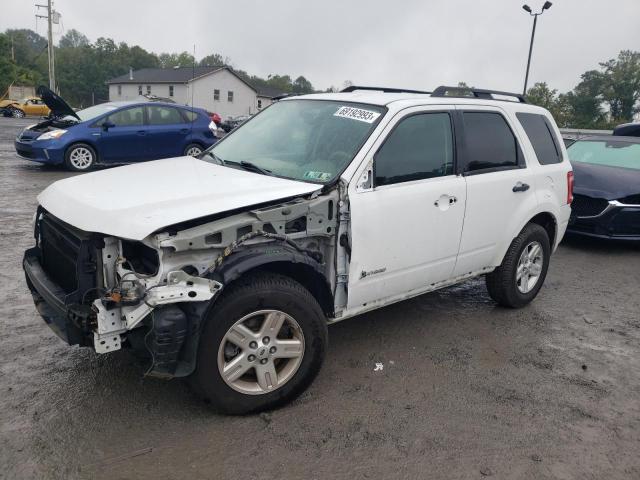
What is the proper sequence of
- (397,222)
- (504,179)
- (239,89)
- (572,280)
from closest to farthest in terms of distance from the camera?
(397,222) < (504,179) < (572,280) < (239,89)

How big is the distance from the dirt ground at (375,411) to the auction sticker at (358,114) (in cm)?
174

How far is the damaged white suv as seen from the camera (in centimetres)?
288

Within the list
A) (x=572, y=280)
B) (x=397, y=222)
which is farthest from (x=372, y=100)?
(x=572, y=280)

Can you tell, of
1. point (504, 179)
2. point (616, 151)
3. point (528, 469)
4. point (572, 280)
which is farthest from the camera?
point (616, 151)

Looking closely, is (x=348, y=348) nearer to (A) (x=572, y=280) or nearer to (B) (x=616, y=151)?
(A) (x=572, y=280)

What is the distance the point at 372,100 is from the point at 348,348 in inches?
74.6

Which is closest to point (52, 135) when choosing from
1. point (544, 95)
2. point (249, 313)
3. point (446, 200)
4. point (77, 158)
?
point (77, 158)

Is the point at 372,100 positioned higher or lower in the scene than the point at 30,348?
higher

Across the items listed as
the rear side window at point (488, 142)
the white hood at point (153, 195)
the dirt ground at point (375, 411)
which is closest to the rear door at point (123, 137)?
the dirt ground at point (375, 411)

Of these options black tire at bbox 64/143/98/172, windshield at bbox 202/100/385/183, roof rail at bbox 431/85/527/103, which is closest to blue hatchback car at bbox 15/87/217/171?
black tire at bbox 64/143/98/172

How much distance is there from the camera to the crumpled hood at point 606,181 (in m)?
7.72

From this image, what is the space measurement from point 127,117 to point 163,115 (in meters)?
0.81

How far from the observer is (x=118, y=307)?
2828mm

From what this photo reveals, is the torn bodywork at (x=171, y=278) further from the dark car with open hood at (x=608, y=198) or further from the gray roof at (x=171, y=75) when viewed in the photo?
the gray roof at (x=171, y=75)
